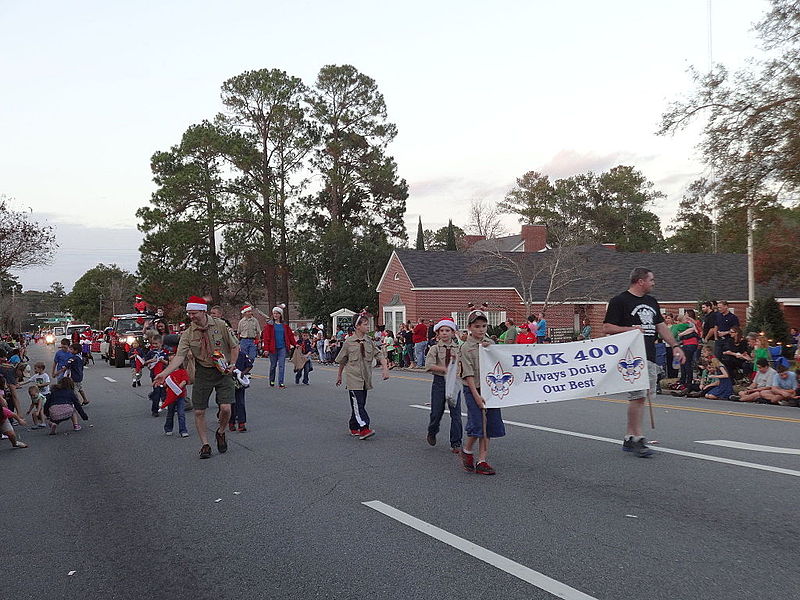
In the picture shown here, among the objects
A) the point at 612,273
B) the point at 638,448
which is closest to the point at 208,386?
the point at 638,448

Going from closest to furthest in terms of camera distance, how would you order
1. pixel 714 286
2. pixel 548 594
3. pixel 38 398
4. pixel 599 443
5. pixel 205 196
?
1. pixel 548 594
2. pixel 599 443
3. pixel 38 398
4. pixel 714 286
5. pixel 205 196

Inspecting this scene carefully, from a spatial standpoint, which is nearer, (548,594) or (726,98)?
(548,594)

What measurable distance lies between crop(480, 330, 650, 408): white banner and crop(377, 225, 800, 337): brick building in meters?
32.1

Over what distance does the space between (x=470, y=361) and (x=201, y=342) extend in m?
3.45

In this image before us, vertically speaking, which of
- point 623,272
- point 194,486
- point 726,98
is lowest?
point 194,486

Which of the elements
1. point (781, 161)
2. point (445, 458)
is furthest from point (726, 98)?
point (445, 458)

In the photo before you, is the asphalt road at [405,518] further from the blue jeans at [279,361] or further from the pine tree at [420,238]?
the pine tree at [420,238]

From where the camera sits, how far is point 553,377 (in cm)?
861

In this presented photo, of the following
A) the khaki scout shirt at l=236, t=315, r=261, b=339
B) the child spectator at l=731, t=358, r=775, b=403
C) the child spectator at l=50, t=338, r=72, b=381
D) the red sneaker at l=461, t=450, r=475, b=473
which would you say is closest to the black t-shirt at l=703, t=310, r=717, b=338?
the child spectator at l=731, t=358, r=775, b=403

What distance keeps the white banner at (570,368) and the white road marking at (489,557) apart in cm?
227

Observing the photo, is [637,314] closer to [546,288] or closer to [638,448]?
[638,448]

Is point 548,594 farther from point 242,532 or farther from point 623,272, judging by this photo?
point 623,272

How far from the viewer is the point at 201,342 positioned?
924 cm

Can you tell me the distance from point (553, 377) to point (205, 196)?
162 feet
